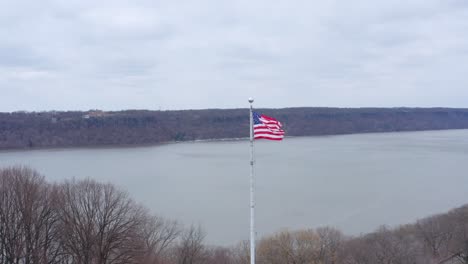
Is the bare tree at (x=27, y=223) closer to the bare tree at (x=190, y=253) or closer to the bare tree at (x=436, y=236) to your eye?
the bare tree at (x=190, y=253)

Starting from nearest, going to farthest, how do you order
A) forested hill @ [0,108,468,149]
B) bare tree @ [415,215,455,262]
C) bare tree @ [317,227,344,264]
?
bare tree @ [317,227,344,264] < bare tree @ [415,215,455,262] < forested hill @ [0,108,468,149]

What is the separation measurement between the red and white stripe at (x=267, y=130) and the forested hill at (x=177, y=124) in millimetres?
38296

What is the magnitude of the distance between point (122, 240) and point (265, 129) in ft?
17.1

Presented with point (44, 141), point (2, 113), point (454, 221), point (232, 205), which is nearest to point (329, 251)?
point (454, 221)

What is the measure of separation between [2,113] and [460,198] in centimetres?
4182

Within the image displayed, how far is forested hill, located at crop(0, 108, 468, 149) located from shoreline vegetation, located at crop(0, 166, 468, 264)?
32.3m

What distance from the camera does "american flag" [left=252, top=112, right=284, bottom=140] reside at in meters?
5.09

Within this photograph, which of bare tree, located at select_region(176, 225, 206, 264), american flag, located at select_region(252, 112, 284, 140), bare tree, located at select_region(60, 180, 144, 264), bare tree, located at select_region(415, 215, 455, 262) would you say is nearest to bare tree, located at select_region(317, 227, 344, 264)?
bare tree, located at select_region(415, 215, 455, 262)

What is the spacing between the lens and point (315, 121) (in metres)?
61.8

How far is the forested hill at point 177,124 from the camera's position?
43.9 m

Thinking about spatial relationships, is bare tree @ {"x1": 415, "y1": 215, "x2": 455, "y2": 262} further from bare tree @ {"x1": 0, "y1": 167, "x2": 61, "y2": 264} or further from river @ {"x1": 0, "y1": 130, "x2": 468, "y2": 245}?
bare tree @ {"x1": 0, "y1": 167, "x2": 61, "y2": 264}

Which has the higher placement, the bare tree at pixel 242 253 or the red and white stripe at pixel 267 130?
the red and white stripe at pixel 267 130

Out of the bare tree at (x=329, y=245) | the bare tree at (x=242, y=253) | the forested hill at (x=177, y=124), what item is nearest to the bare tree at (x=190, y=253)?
the bare tree at (x=242, y=253)

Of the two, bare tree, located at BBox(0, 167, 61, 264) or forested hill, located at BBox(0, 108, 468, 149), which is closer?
bare tree, located at BBox(0, 167, 61, 264)
